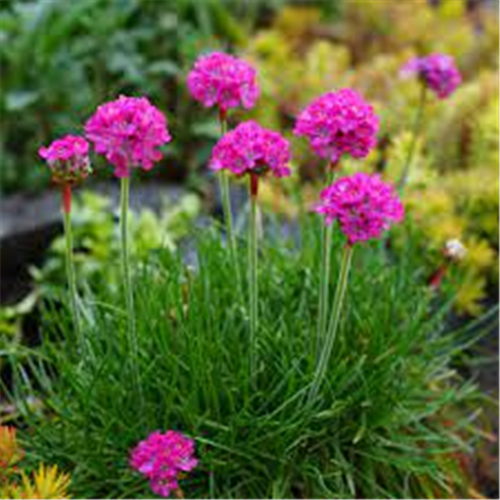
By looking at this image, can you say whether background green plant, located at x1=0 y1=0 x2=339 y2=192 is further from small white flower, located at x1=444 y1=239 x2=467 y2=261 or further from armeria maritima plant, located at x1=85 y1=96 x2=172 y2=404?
armeria maritima plant, located at x1=85 y1=96 x2=172 y2=404

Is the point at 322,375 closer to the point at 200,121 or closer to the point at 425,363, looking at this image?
the point at 425,363

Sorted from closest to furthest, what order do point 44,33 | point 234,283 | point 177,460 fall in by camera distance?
point 177,460, point 234,283, point 44,33

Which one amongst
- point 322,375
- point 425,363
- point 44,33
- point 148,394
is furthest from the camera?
point 44,33

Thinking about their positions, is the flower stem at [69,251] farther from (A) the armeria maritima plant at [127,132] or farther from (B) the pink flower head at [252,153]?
(B) the pink flower head at [252,153]

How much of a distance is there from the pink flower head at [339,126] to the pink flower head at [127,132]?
10.2 inches

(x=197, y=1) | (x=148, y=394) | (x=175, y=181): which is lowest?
(x=175, y=181)

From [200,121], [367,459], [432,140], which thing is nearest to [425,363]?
[367,459]

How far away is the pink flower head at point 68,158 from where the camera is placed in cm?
145

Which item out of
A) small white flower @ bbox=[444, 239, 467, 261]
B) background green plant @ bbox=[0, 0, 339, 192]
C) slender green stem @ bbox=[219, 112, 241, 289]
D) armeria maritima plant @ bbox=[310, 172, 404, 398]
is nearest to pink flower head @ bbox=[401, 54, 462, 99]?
small white flower @ bbox=[444, 239, 467, 261]

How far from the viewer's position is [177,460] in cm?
161

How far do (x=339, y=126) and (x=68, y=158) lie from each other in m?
0.42

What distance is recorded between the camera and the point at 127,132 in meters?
1.40

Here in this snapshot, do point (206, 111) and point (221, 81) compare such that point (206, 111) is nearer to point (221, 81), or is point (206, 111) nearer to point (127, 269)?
point (221, 81)

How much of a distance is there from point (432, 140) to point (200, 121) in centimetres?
79
